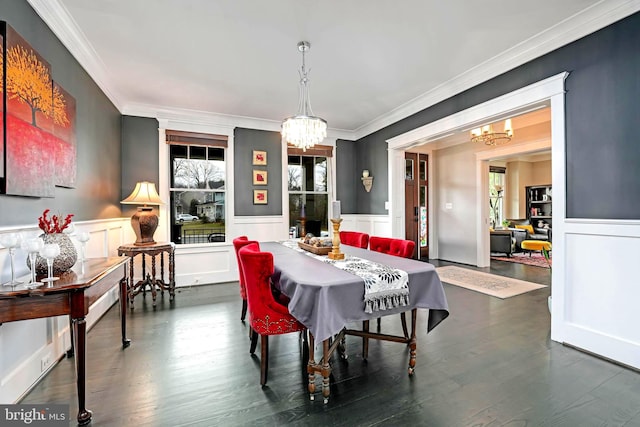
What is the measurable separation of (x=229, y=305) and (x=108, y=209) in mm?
1969

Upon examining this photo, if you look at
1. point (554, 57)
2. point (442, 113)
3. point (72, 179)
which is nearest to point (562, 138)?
point (554, 57)

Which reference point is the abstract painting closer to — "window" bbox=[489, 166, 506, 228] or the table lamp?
the table lamp

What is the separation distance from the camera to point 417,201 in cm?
688

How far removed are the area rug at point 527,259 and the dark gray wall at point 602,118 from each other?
14.2 ft

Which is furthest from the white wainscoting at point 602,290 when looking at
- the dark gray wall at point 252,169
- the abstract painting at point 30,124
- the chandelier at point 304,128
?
the abstract painting at point 30,124

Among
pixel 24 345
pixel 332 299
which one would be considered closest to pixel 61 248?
pixel 24 345

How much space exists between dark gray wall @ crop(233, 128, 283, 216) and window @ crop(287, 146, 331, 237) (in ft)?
0.97

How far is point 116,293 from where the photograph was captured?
12.7ft

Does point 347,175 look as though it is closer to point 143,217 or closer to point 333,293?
point 143,217

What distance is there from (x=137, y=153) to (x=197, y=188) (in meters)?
0.97

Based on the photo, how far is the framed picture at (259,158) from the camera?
5.09 metres

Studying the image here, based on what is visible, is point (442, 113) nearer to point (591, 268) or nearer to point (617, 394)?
point (591, 268)

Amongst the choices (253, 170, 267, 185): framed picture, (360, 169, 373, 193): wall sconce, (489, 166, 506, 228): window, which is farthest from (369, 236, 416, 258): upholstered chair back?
(489, 166, 506, 228): window

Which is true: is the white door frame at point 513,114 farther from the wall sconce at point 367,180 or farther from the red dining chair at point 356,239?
the red dining chair at point 356,239
